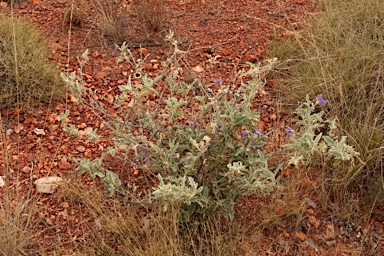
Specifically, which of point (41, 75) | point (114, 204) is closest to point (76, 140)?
point (41, 75)

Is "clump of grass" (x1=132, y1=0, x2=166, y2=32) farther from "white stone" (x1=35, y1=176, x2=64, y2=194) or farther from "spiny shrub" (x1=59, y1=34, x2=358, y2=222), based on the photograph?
"white stone" (x1=35, y1=176, x2=64, y2=194)

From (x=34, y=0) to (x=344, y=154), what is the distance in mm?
2796

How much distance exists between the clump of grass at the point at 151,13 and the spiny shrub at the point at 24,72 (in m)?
0.76

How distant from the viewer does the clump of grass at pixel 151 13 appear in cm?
330

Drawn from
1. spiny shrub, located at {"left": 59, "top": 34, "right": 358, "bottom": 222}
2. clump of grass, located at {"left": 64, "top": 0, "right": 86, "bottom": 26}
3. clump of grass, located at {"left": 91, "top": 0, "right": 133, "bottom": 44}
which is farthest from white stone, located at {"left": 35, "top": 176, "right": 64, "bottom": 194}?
clump of grass, located at {"left": 64, "top": 0, "right": 86, "bottom": 26}

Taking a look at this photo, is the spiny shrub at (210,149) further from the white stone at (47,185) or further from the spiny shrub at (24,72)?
the spiny shrub at (24,72)

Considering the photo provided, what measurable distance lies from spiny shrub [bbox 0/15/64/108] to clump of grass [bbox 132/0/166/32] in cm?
76

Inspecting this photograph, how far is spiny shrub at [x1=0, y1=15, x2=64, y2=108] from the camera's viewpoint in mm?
2811

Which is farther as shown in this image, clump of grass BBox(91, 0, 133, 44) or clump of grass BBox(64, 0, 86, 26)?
clump of grass BBox(64, 0, 86, 26)

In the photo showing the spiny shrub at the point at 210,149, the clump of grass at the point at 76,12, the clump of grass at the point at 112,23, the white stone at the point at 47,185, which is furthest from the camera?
the clump of grass at the point at 76,12

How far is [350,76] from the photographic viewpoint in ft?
9.21

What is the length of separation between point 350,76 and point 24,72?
195cm

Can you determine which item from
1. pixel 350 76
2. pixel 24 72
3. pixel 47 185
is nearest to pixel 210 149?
pixel 47 185

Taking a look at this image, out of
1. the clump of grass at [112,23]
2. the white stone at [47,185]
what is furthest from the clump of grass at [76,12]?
the white stone at [47,185]
